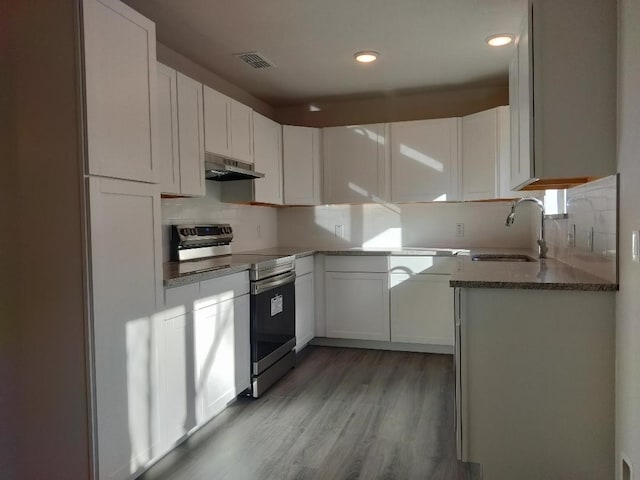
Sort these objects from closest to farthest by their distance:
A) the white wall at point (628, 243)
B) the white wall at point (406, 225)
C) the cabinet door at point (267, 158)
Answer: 1. the white wall at point (628, 243)
2. the cabinet door at point (267, 158)
3. the white wall at point (406, 225)

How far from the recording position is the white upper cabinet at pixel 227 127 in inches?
122

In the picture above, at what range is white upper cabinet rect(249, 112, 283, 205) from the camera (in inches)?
151

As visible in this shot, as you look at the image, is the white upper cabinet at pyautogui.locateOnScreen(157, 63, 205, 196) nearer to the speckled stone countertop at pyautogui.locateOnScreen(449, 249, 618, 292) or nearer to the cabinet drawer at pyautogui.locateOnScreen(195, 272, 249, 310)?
the cabinet drawer at pyautogui.locateOnScreen(195, 272, 249, 310)

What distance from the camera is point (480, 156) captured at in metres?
3.97

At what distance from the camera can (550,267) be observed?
2.47 m

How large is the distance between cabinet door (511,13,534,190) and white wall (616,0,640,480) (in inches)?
12.8

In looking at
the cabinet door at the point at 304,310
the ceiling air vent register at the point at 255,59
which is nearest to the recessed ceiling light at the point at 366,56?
the ceiling air vent register at the point at 255,59

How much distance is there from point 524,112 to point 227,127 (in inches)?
79.2

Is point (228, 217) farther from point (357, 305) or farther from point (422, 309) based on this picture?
point (422, 309)

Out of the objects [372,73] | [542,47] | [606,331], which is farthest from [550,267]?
[372,73]

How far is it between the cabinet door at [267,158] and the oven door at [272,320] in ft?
2.59

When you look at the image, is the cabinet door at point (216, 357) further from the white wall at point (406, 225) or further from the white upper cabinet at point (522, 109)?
the white wall at point (406, 225)

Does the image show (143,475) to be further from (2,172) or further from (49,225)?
(2,172)

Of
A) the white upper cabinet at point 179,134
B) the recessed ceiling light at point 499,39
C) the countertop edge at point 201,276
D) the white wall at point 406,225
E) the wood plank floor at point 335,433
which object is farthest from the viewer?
the white wall at point 406,225
